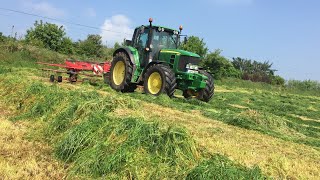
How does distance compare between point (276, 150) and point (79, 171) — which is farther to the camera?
point (276, 150)

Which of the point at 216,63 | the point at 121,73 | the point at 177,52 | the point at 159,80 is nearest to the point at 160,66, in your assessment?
the point at 159,80

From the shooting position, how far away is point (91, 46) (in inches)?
1714

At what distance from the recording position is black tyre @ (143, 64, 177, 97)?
12508 millimetres

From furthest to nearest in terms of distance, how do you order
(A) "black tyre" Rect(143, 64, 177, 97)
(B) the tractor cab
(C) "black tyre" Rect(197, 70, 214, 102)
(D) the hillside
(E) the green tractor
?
(B) the tractor cab
(C) "black tyre" Rect(197, 70, 214, 102)
(E) the green tractor
(A) "black tyre" Rect(143, 64, 177, 97)
(D) the hillside

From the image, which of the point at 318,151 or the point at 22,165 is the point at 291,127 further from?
the point at 22,165

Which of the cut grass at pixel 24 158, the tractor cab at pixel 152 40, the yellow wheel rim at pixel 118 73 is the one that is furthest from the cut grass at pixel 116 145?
the yellow wheel rim at pixel 118 73

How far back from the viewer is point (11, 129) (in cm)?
693

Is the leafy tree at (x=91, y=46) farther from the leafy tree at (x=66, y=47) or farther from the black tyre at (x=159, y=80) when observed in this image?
the black tyre at (x=159, y=80)

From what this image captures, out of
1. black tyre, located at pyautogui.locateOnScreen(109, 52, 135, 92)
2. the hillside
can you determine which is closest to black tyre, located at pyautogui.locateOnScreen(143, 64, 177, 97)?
black tyre, located at pyautogui.locateOnScreen(109, 52, 135, 92)

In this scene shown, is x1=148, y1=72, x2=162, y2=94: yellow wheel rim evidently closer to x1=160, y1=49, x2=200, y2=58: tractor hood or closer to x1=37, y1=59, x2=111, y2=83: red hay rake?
x1=160, y1=49, x2=200, y2=58: tractor hood

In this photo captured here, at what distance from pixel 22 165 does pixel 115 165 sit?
1.26 meters

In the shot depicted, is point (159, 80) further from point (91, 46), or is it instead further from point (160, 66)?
point (91, 46)

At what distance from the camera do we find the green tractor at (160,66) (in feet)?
42.5

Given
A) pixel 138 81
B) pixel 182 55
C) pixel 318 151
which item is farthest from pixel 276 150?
pixel 138 81
